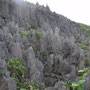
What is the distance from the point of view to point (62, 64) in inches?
356

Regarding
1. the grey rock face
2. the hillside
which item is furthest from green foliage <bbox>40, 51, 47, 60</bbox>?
the grey rock face

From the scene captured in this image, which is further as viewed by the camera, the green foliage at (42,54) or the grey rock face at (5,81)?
the green foliage at (42,54)

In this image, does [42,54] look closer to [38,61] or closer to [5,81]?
[38,61]

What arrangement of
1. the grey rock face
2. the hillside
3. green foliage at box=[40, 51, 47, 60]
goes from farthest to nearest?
1. green foliage at box=[40, 51, 47, 60]
2. the hillside
3. the grey rock face

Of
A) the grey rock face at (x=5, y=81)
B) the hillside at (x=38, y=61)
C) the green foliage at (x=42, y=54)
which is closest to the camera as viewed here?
the grey rock face at (x=5, y=81)

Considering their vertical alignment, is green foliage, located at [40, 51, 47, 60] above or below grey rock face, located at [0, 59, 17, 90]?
above

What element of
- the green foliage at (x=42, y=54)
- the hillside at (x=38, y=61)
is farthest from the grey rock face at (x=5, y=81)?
the green foliage at (x=42, y=54)

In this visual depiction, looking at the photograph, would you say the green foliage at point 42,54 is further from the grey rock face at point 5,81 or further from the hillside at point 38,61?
the grey rock face at point 5,81

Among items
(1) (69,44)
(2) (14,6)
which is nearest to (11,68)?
(1) (69,44)

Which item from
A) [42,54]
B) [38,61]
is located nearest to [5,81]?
[38,61]

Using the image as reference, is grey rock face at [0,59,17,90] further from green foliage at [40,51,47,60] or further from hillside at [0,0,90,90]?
green foliage at [40,51,47,60]

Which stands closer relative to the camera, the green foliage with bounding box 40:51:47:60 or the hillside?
the hillside

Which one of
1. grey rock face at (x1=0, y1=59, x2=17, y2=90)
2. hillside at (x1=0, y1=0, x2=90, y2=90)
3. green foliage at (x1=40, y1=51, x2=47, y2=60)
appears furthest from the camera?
green foliage at (x1=40, y1=51, x2=47, y2=60)

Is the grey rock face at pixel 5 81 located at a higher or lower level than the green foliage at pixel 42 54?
lower
